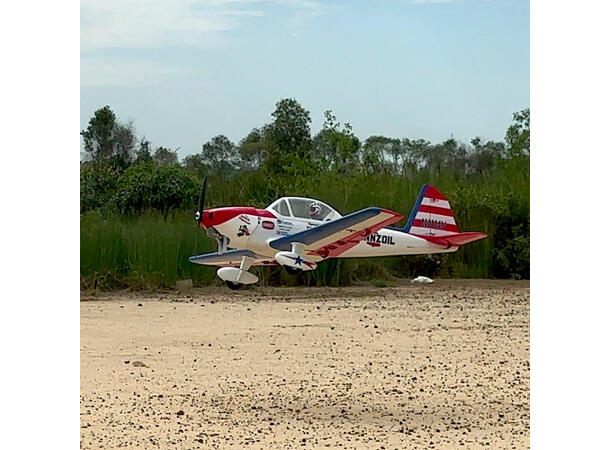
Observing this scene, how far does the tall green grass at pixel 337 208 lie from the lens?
16.4m

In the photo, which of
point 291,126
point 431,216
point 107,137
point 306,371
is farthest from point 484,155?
point 306,371

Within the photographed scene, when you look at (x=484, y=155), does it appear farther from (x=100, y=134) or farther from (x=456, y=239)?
(x=456, y=239)

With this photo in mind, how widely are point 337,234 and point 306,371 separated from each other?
57.1 inches

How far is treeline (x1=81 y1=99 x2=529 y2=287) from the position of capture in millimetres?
16469

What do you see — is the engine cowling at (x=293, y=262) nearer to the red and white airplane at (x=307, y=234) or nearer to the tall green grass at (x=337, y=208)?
the red and white airplane at (x=307, y=234)

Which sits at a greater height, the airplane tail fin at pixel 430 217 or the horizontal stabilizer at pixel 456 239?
the airplane tail fin at pixel 430 217

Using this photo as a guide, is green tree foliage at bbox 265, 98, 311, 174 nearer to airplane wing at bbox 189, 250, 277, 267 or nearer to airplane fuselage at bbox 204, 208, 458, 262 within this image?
airplane fuselage at bbox 204, 208, 458, 262

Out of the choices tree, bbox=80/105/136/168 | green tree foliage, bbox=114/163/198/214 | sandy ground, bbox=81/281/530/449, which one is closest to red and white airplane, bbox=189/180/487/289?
sandy ground, bbox=81/281/530/449

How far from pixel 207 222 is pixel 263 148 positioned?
14.1m

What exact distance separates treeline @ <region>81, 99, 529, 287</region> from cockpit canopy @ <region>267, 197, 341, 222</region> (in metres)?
6.17

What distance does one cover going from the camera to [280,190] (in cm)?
1717

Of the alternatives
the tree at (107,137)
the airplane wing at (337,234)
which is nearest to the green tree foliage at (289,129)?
the tree at (107,137)

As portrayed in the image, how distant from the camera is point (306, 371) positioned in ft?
28.6

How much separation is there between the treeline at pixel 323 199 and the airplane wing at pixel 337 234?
26.3 ft
